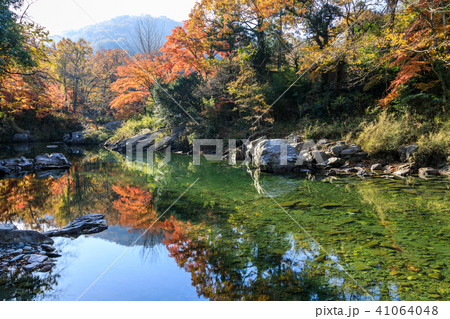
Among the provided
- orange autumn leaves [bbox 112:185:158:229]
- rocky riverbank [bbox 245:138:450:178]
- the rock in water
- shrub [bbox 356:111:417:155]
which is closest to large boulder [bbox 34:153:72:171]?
orange autumn leaves [bbox 112:185:158:229]

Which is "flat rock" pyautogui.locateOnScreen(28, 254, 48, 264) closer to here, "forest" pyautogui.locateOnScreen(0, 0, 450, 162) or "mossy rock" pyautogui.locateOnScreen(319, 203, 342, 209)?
"mossy rock" pyautogui.locateOnScreen(319, 203, 342, 209)

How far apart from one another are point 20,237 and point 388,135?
9737mm

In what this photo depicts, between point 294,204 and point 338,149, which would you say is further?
point 338,149

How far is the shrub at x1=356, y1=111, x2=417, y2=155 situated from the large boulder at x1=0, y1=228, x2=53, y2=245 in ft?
30.2

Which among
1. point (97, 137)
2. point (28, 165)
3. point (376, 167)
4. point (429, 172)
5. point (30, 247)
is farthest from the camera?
point (97, 137)

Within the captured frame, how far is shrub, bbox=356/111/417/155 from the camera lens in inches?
337

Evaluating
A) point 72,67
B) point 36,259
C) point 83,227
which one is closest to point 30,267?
point 36,259

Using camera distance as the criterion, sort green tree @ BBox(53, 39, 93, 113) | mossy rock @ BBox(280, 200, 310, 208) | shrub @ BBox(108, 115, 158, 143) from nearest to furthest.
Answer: mossy rock @ BBox(280, 200, 310, 208), shrub @ BBox(108, 115, 158, 143), green tree @ BBox(53, 39, 93, 113)

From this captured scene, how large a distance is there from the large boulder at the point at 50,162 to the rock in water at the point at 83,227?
7650 millimetres

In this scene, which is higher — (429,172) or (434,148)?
(434,148)

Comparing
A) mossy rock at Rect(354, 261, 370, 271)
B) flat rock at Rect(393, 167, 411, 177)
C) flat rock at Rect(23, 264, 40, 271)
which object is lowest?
flat rock at Rect(23, 264, 40, 271)

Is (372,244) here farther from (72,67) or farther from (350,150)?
(72,67)

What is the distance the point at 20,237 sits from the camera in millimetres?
3736

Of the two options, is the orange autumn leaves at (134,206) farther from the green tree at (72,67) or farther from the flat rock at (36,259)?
the green tree at (72,67)
